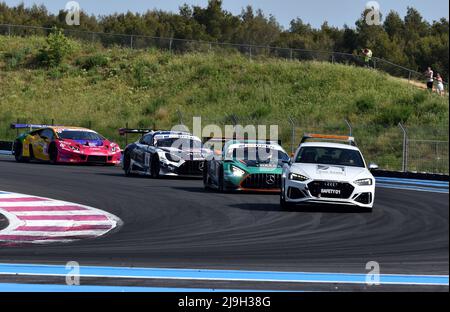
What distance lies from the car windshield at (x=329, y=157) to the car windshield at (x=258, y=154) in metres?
2.51

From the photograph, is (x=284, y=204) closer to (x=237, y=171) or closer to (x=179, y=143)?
(x=237, y=171)

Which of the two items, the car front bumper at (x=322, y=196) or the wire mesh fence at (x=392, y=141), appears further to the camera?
the wire mesh fence at (x=392, y=141)

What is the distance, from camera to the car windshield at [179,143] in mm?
24344

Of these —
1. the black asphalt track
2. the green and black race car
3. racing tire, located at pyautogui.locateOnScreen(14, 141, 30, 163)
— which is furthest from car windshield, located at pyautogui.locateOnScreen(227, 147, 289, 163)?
racing tire, located at pyautogui.locateOnScreen(14, 141, 30, 163)

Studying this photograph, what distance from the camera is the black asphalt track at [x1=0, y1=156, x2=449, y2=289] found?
11156 millimetres

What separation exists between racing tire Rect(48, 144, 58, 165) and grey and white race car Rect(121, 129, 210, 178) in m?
5.07

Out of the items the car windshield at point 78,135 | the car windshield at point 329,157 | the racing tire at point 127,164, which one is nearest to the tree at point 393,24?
the car windshield at point 78,135

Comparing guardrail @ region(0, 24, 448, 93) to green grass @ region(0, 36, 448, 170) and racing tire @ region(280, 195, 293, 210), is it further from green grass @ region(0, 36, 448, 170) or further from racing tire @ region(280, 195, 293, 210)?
racing tire @ region(280, 195, 293, 210)

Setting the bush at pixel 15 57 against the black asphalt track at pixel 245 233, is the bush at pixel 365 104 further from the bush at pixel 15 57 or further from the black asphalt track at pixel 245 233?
the black asphalt track at pixel 245 233

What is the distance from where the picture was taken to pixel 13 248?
40.3ft

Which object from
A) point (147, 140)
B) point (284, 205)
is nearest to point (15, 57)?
point (147, 140)
